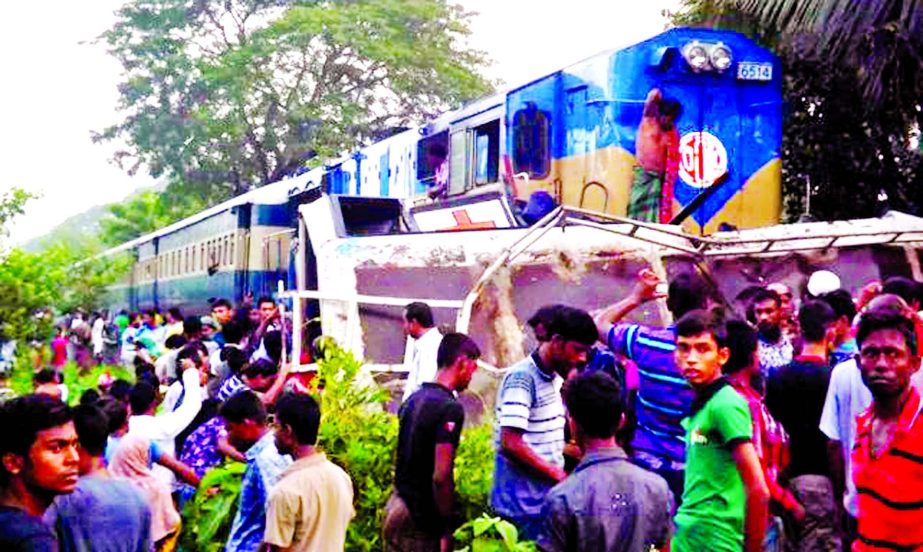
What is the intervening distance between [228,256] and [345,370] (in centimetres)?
1622

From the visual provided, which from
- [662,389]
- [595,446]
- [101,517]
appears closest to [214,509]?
[101,517]

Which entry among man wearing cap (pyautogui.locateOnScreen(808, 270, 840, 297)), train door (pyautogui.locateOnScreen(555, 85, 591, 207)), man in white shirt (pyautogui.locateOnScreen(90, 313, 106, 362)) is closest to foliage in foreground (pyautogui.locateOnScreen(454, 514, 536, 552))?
man wearing cap (pyautogui.locateOnScreen(808, 270, 840, 297))

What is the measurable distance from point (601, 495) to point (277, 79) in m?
31.2

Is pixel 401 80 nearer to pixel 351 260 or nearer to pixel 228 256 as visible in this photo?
pixel 228 256

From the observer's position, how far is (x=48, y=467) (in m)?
4.01

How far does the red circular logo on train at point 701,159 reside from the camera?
38.0 feet

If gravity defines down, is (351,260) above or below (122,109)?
below

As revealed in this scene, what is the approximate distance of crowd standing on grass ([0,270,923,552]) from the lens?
4324mm

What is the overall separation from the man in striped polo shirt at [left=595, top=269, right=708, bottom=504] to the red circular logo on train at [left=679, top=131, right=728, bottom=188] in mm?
5853

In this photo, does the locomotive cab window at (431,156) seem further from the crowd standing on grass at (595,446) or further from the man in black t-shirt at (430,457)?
the man in black t-shirt at (430,457)

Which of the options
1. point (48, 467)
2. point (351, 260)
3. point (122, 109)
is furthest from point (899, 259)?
point (122, 109)

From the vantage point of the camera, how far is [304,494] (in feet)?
16.5

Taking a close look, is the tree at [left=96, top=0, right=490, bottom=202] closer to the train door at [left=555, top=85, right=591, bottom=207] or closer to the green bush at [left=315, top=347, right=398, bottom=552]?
the train door at [left=555, top=85, right=591, bottom=207]

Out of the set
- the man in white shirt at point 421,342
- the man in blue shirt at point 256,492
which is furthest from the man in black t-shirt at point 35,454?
the man in white shirt at point 421,342
